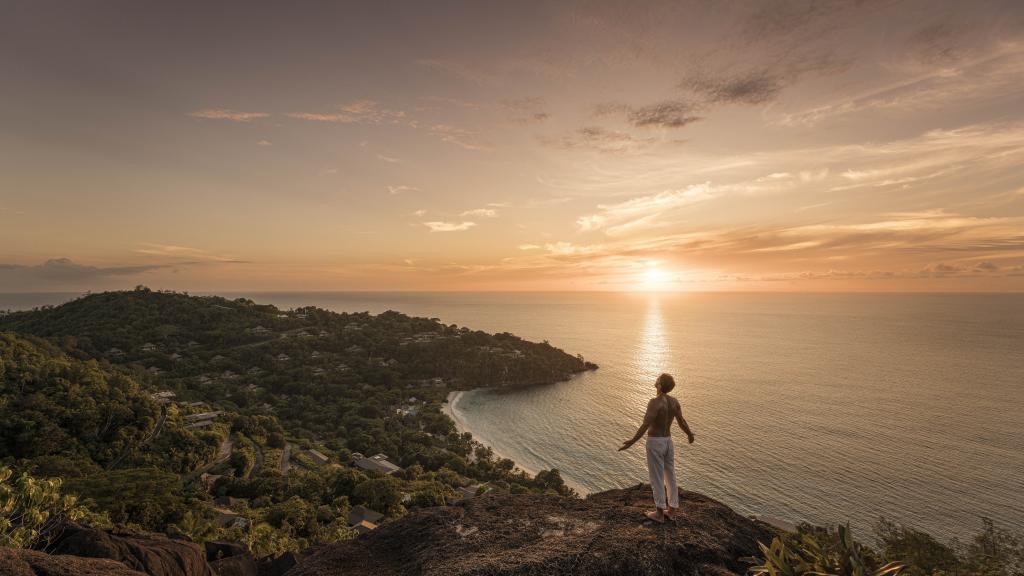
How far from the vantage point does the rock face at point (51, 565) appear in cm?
553

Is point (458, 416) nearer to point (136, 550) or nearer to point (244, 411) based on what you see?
point (244, 411)

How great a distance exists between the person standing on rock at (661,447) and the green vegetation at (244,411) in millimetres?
17891

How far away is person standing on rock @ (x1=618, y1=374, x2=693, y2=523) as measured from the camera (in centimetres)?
743

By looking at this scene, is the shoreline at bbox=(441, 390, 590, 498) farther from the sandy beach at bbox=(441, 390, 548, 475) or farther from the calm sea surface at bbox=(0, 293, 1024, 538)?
the calm sea surface at bbox=(0, 293, 1024, 538)

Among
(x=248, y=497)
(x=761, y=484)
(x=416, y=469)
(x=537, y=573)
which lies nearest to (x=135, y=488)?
(x=248, y=497)

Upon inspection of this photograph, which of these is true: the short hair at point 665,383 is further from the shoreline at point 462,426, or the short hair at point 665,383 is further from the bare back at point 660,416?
the shoreline at point 462,426

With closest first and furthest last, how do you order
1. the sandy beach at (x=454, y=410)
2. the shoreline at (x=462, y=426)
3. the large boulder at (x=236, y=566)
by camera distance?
the large boulder at (x=236, y=566) < the shoreline at (x=462, y=426) < the sandy beach at (x=454, y=410)

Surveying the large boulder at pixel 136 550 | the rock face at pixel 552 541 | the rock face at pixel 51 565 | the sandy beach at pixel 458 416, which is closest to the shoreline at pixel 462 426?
the sandy beach at pixel 458 416

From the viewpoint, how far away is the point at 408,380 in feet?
318

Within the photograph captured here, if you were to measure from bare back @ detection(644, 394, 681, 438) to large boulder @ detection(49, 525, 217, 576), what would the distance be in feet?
30.9

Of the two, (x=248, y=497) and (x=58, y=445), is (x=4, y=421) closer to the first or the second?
(x=58, y=445)

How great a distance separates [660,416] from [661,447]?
54 centimetres

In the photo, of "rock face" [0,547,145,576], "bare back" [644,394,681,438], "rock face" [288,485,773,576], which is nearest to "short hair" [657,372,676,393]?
"bare back" [644,394,681,438]

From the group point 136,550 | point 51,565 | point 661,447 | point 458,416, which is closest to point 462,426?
point 458,416
